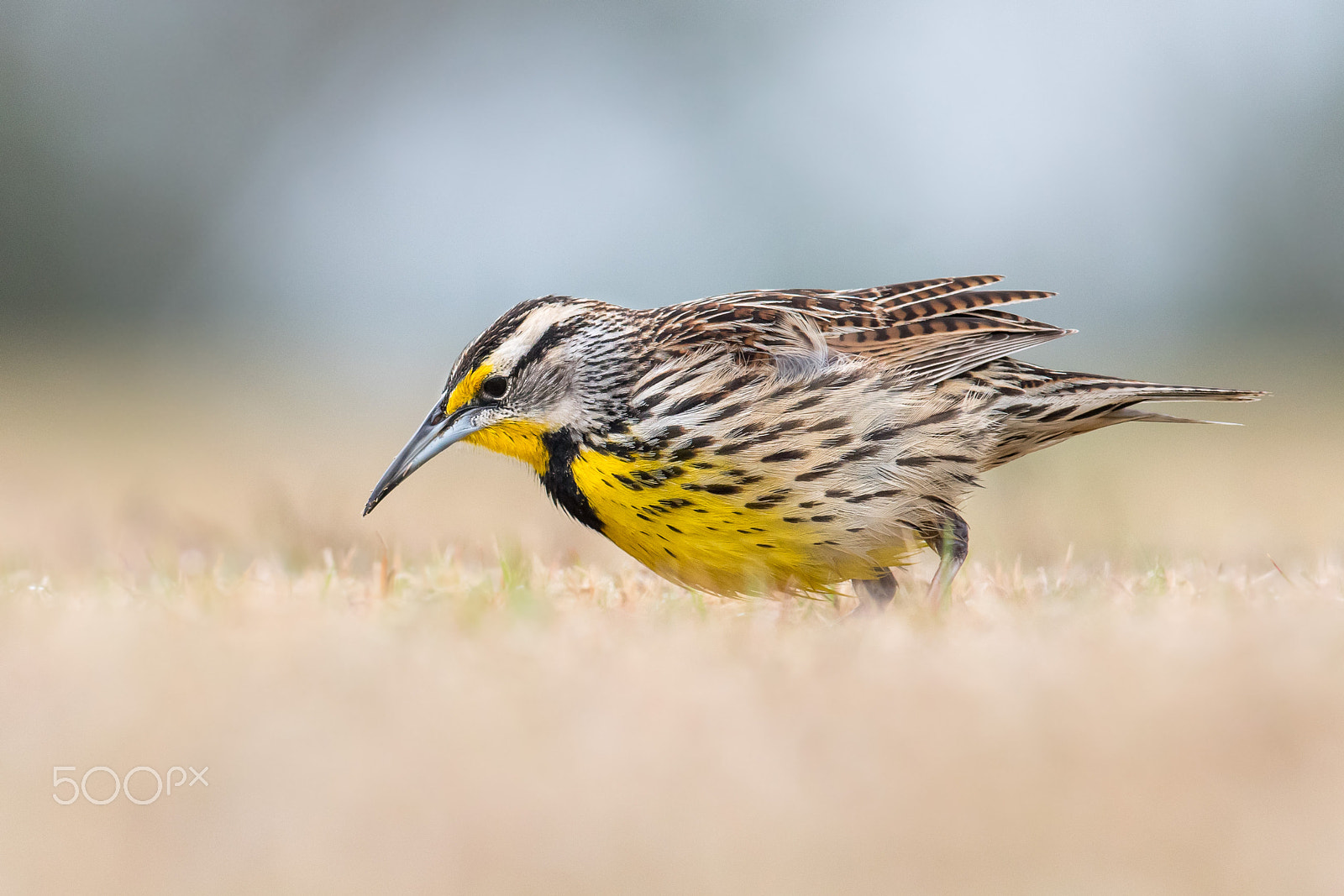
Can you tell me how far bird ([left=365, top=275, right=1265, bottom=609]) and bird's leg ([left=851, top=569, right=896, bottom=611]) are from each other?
1 cm

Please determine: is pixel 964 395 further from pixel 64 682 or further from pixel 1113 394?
pixel 64 682

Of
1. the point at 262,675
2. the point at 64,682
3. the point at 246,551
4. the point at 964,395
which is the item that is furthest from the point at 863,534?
the point at 246,551

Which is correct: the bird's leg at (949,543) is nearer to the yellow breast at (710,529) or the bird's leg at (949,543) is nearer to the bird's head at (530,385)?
the yellow breast at (710,529)

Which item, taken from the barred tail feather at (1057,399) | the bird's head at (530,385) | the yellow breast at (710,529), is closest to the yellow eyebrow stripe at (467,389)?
the bird's head at (530,385)

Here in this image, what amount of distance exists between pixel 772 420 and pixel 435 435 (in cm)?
124

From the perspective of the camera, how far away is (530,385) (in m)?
4.67

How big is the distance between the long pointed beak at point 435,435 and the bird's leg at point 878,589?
1469 millimetres

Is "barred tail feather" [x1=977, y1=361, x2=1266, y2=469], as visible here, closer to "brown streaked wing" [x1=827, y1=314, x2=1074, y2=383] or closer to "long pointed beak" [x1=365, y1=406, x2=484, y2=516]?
"brown streaked wing" [x1=827, y1=314, x2=1074, y2=383]

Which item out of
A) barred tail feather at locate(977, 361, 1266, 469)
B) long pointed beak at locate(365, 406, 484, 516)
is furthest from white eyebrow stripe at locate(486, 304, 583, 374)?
barred tail feather at locate(977, 361, 1266, 469)

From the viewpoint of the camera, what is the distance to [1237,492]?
27.7 ft

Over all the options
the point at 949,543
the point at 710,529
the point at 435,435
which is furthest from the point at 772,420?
the point at 435,435

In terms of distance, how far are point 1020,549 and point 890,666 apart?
2768 mm

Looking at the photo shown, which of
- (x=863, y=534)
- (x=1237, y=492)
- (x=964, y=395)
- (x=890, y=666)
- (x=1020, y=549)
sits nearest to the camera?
(x=890, y=666)

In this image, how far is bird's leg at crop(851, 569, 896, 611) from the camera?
4.84 m
